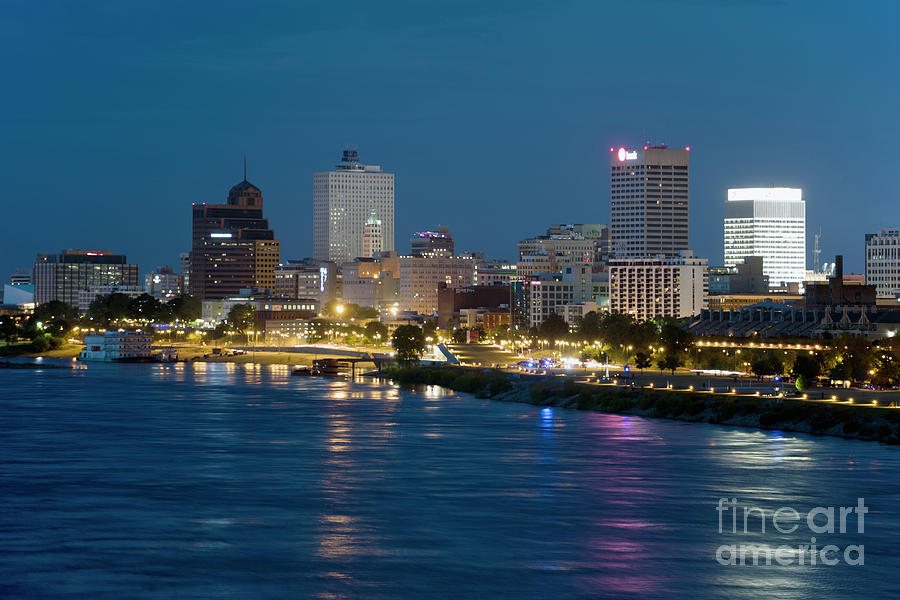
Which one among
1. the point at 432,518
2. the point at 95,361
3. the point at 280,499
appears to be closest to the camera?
the point at 432,518

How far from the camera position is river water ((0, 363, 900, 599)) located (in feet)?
125

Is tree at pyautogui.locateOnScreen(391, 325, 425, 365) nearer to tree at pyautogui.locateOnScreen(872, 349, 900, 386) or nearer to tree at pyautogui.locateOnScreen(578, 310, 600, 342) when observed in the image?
tree at pyautogui.locateOnScreen(578, 310, 600, 342)

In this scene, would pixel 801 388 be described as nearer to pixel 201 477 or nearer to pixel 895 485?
pixel 895 485

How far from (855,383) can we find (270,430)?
43529mm

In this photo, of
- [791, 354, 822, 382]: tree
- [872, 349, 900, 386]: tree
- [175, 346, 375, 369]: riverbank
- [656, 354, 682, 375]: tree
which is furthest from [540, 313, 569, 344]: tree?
[872, 349, 900, 386]: tree

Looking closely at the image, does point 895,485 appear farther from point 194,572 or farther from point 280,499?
point 194,572

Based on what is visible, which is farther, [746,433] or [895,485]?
[746,433]

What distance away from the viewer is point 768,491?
52.8 m

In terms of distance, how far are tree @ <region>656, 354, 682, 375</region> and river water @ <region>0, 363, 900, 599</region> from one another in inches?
1151

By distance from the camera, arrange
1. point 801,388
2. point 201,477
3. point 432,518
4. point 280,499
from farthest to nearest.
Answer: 1. point 801,388
2. point 201,477
3. point 280,499
4. point 432,518

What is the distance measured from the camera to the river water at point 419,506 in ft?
125

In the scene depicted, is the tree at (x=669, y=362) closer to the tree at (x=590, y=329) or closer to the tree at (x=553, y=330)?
the tree at (x=590, y=329)

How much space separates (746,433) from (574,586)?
39.8 m

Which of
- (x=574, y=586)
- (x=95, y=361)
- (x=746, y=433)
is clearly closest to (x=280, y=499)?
(x=574, y=586)
